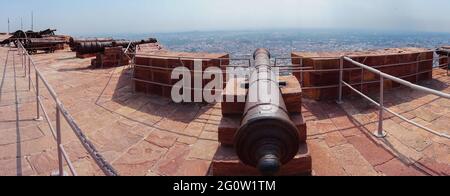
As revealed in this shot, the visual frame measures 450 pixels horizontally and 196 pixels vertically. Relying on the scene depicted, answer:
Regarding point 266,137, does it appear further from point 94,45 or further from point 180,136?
point 94,45

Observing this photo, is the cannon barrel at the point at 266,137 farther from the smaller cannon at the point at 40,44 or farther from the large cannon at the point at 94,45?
the smaller cannon at the point at 40,44

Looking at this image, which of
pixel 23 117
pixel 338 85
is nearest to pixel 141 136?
pixel 23 117

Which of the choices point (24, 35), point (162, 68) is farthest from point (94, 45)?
point (24, 35)

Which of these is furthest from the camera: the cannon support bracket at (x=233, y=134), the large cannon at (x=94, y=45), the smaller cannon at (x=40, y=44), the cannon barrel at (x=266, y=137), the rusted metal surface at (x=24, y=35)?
the rusted metal surface at (x=24, y=35)

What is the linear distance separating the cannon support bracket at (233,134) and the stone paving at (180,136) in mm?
231

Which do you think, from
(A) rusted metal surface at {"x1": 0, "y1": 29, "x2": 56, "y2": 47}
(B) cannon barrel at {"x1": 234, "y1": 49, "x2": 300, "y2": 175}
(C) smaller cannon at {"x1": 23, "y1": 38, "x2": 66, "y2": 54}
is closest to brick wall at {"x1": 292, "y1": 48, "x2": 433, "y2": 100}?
(B) cannon barrel at {"x1": 234, "y1": 49, "x2": 300, "y2": 175}

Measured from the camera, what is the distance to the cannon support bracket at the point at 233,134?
391cm

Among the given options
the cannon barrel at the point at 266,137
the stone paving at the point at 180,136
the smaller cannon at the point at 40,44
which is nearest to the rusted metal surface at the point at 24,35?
the smaller cannon at the point at 40,44

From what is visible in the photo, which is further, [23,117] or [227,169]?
[23,117]

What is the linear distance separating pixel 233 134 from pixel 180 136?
125 cm

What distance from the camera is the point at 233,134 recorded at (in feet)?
14.1
